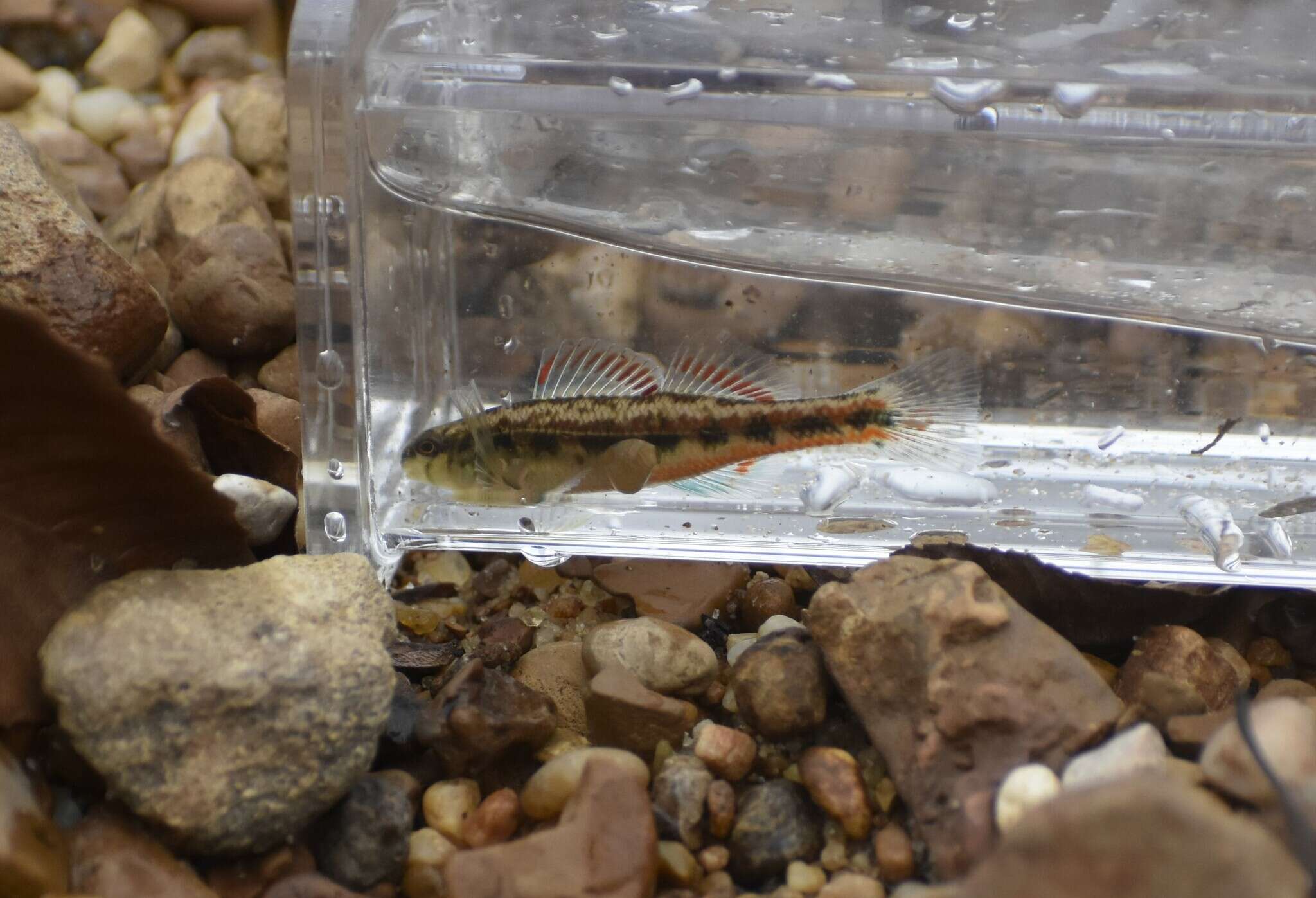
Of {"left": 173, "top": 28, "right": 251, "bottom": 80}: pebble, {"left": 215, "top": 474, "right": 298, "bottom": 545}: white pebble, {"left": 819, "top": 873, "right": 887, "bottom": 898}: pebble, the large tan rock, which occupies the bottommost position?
{"left": 819, "top": 873, "right": 887, "bottom": 898}: pebble

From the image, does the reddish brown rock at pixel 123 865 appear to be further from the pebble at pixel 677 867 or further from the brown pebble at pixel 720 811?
the brown pebble at pixel 720 811

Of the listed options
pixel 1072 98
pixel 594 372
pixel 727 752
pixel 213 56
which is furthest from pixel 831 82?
pixel 213 56

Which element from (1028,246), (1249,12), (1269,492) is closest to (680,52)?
(1028,246)

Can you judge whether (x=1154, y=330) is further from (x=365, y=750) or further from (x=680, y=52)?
(x=365, y=750)

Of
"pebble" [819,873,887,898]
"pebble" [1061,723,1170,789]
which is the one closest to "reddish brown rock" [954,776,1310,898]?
"pebble" [1061,723,1170,789]

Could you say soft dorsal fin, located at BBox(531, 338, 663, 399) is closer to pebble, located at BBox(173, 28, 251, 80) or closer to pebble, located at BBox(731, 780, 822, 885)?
pebble, located at BBox(731, 780, 822, 885)

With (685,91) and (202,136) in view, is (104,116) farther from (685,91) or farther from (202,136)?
(685,91)
